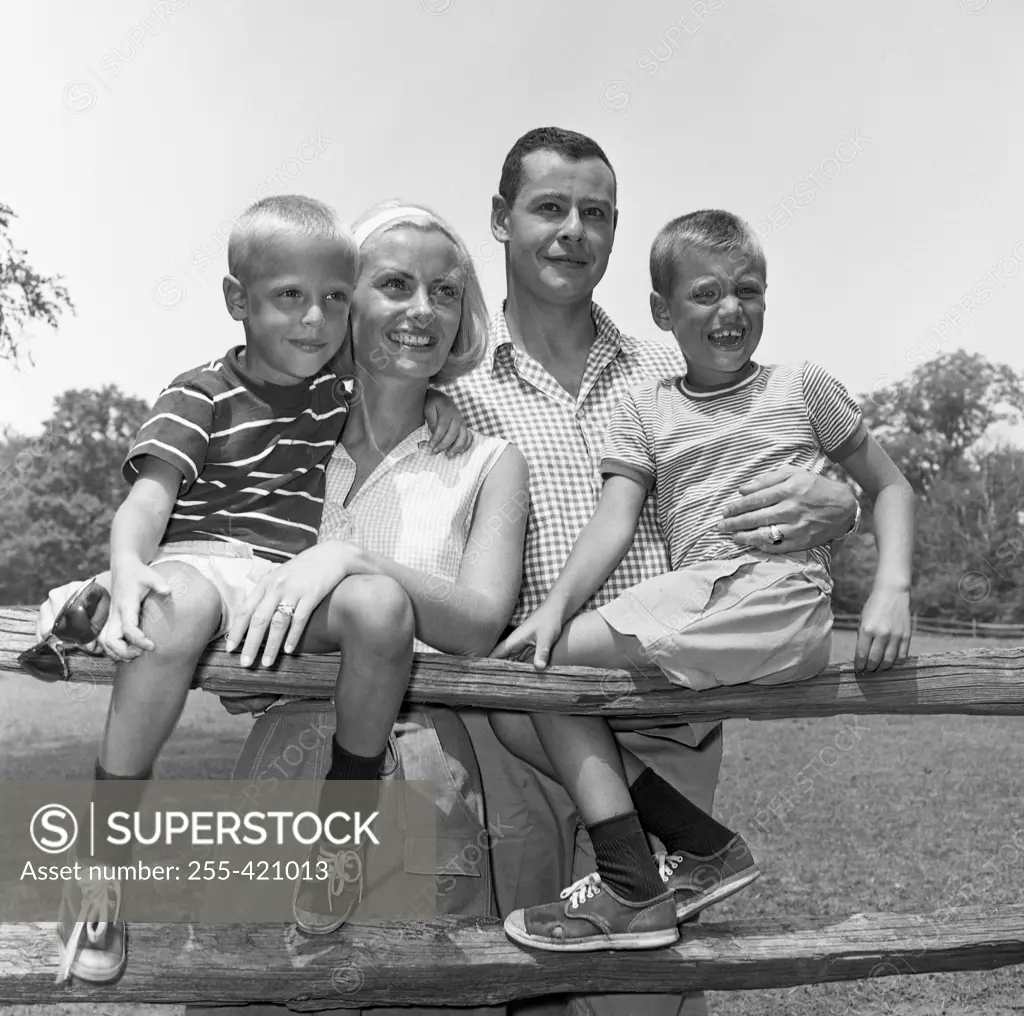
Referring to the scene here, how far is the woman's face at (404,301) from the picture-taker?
2834mm

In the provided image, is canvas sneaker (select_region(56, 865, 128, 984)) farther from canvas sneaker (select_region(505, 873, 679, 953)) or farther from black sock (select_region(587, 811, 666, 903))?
black sock (select_region(587, 811, 666, 903))

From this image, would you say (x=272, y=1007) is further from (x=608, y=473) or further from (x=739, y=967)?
(x=608, y=473)

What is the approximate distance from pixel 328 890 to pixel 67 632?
833 millimetres

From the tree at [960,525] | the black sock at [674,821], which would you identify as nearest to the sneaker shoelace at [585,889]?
the black sock at [674,821]

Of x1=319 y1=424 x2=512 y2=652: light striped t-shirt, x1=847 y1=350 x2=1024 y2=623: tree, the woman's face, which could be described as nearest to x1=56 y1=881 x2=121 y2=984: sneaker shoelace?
x1=319 y1=424 x2=512 y2=652: light striped t-shirt

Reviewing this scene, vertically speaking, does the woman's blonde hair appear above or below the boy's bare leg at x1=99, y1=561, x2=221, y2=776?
above

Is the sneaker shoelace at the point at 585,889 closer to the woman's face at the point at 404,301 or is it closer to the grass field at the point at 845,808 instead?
the woman's face at the point at 404,301

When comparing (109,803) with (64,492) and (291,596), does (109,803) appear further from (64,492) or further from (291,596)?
(64,492)

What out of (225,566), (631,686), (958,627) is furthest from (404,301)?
(958,627)

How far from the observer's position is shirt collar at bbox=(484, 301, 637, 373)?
3.38 meters

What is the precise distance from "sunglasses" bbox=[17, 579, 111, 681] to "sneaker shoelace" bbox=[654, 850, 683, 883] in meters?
1.47

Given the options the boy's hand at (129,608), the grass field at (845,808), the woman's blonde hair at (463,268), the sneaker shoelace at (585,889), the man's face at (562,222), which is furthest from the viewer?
the grass field at (845,808)

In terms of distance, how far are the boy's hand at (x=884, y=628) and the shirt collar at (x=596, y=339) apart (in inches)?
45.7

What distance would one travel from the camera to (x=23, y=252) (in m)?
12.4
